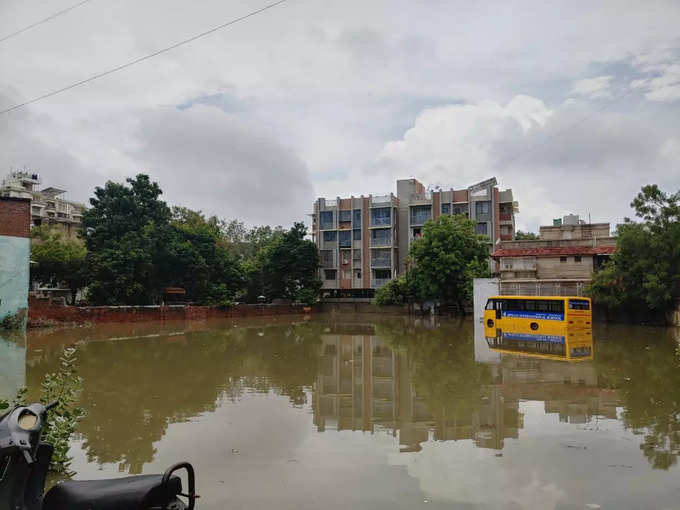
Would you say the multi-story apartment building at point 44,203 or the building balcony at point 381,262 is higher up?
the multi-story apartment building at point 44,203

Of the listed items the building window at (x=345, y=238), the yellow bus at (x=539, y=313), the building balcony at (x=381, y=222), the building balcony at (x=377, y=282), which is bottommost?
the yellow bus at (x=539, y=313)

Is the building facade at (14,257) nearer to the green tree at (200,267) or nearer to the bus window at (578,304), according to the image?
the green tree at (200,267)

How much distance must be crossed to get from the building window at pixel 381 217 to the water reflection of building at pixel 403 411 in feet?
122

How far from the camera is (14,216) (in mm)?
24656

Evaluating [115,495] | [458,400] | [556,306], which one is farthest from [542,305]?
[115,495]

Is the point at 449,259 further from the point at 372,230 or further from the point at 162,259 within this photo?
the point at 162,259

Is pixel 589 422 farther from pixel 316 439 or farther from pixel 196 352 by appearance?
pixel 196 352

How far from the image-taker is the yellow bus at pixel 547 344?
52.3ft

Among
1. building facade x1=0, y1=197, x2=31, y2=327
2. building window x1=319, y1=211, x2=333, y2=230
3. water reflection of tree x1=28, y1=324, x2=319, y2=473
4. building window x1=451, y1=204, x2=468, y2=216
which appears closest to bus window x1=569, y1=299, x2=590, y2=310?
water reflection of tree x1=28, y1=324, x2=319, y2=473

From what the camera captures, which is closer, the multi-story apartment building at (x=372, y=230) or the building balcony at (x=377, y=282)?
the multi-story apartment building at (x=372, y=230)

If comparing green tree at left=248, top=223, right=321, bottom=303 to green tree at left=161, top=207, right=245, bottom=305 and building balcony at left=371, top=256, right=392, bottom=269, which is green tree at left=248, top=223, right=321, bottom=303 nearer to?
green tree at left=161, top=207, right=245, bottom=305

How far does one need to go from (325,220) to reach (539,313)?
3211cm

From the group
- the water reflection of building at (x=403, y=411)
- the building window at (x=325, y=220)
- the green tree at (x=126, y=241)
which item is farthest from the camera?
the building window at (x=325, y=220)

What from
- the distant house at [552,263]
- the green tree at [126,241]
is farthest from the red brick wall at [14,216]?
the distant house at [552,263]
